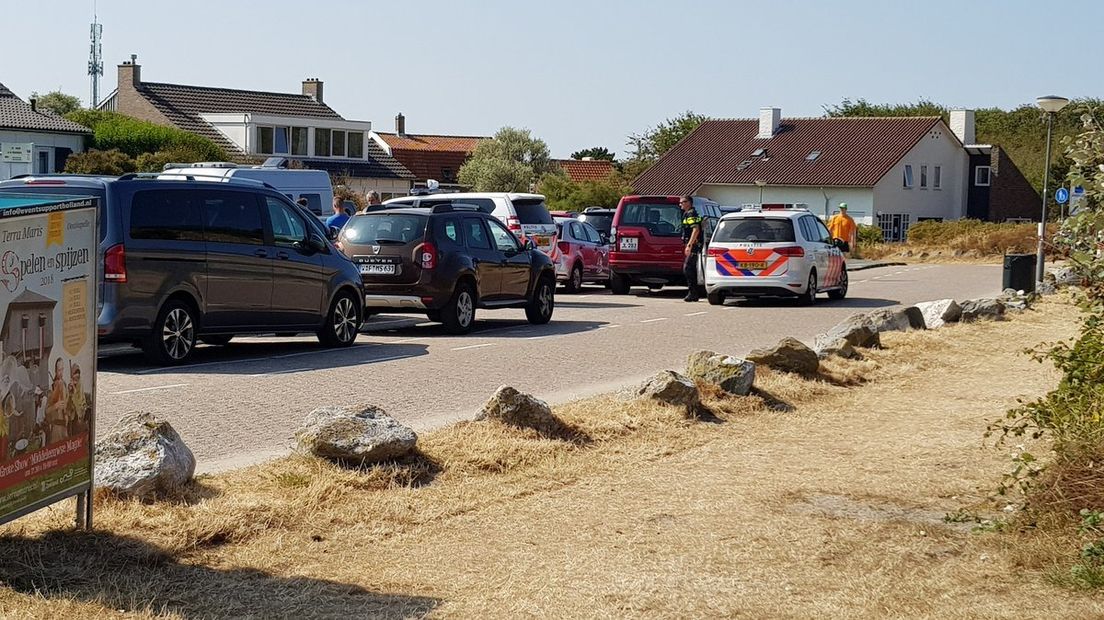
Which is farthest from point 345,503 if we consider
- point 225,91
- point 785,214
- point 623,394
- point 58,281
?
point 225,91

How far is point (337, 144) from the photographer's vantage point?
75000mm

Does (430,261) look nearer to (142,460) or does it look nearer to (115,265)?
(115,265)

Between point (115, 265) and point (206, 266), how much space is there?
1246 mm

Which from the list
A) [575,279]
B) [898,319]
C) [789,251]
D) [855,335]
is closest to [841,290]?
[789,251]

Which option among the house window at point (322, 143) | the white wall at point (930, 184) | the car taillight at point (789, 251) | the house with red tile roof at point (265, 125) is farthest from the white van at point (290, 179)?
the house window at point (322, 143)

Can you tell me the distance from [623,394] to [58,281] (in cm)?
558

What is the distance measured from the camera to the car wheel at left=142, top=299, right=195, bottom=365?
1408cm

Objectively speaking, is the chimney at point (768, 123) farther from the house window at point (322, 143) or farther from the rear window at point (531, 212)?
the rear window at point (531, 212)

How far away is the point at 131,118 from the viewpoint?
70000mm

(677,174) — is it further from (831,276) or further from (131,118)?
(831,276)

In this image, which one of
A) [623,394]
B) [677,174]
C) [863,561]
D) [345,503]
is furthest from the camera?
[677,174]

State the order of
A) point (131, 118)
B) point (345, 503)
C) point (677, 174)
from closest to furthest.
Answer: point (345, 503) < point (131, 118) < point (677, 174)

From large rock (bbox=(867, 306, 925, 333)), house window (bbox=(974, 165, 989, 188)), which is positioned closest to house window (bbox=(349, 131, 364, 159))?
house window (bbox=(974, 165, 989, 188))

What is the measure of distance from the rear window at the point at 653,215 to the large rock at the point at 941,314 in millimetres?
9441
